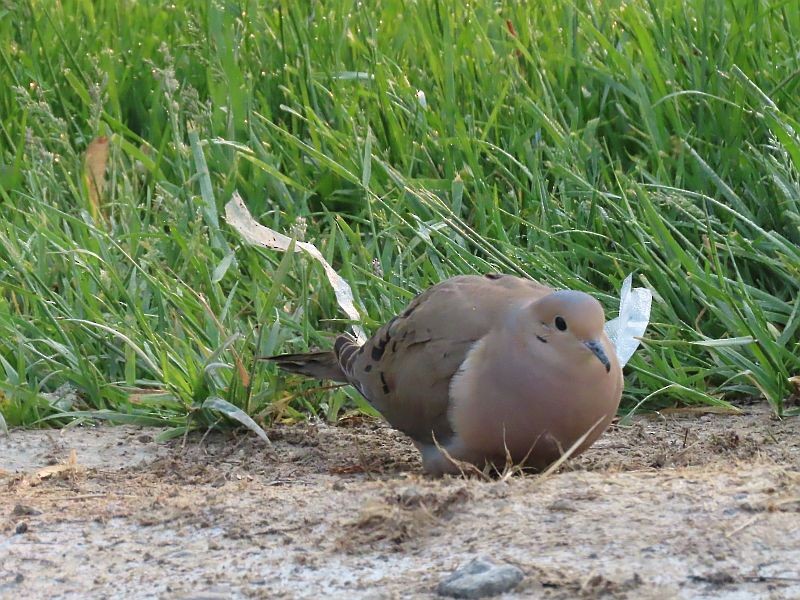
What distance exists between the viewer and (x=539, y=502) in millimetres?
2613

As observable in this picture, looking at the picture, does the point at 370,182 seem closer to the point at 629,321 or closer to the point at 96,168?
the point at 96,168

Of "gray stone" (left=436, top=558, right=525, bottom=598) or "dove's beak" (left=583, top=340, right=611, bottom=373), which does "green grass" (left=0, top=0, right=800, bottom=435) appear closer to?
"dove's beak" (left=583, top=340, right=611, bottom=373)

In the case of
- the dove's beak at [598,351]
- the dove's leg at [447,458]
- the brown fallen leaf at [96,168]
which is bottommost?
the dove's leg at [447,458]

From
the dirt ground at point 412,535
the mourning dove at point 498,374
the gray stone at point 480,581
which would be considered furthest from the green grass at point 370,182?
the gray stone at point 480,581

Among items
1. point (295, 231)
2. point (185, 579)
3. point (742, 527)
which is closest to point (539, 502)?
point (742, 527)

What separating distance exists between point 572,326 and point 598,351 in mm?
83

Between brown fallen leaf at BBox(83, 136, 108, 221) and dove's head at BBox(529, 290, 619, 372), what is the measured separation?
236 centimetres

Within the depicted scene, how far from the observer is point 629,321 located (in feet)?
12.6

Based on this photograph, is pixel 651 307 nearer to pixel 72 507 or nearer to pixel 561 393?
pixel 561 393

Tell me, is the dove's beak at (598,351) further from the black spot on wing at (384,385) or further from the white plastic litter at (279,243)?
the white plastic litter at (279,243)

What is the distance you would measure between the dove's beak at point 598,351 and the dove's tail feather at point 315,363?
913mm

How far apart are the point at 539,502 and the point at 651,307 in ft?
5.07

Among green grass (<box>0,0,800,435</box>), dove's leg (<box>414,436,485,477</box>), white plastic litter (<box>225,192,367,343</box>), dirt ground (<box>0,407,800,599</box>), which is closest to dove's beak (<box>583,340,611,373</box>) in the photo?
dirt ground (<box>0,407,800,599</box>)

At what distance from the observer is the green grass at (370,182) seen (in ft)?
13.0
